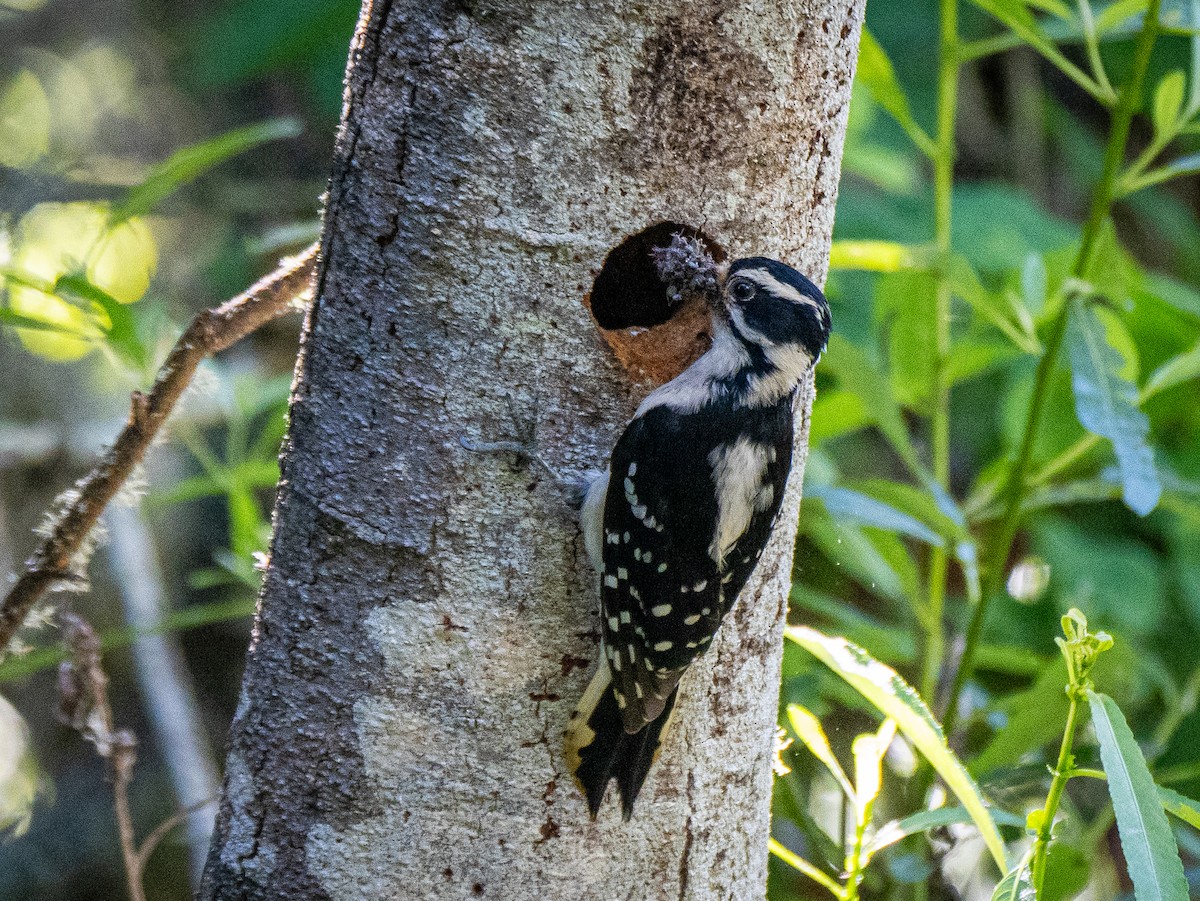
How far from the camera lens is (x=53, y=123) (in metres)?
3.84

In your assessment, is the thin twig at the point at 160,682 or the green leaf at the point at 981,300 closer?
the green leaf at the point at 981,300

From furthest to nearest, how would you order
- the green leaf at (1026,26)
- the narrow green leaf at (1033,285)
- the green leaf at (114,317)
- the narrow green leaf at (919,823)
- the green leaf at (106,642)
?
the green leaf at (106,642) → the narrow green leaf at (1033,285) → the green leaf at (1026,26) → the green leaf at (114,317) → the narrow green leaf at (919,823)

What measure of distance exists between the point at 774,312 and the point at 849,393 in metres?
0.84

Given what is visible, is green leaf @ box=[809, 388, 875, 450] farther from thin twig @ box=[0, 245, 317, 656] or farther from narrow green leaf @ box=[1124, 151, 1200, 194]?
thin twig @ box=[0, 245, 317, 656]

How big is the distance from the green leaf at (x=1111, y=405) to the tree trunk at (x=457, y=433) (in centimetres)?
79

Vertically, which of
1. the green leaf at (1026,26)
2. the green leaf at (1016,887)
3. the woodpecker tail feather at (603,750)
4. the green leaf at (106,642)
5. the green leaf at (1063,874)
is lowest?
the green leaf at (1063,874)

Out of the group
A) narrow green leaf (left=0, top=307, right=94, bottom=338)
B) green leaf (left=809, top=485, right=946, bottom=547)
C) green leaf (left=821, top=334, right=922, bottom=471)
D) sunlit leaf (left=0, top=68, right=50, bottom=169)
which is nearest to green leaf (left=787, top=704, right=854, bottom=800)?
green leaf (left=809, top=485, right=946, bottom=547)

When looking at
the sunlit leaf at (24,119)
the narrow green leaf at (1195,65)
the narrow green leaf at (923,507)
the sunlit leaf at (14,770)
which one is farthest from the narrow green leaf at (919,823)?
the sunlit leaf at (24,119)

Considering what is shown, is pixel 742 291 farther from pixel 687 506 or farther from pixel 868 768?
pixel 868 768

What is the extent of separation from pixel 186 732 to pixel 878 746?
5.97 ft

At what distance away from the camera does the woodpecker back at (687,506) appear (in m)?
1.33

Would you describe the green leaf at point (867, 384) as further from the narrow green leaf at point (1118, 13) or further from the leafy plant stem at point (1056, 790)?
the leafy plant stem at point (1056, 790)

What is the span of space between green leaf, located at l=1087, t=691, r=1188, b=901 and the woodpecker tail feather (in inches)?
20.8

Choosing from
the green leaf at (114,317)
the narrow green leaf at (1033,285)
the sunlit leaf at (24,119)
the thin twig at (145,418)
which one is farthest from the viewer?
the sunlit leaf at (24,119)
